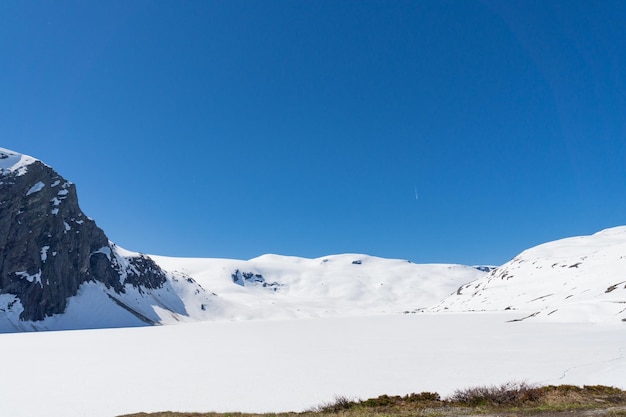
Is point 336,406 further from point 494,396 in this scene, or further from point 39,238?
point 39,238

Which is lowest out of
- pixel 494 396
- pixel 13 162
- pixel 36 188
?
pixel 494 396

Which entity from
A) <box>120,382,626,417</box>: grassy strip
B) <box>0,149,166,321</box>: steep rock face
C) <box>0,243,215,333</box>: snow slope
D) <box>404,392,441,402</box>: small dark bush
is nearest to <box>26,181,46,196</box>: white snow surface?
<box>0,149,166,321</box>: steep rock face

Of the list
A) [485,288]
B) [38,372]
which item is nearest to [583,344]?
[38,372]

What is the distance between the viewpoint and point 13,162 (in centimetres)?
15988

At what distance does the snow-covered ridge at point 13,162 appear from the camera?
155250 millimetres

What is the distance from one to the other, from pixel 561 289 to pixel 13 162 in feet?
710

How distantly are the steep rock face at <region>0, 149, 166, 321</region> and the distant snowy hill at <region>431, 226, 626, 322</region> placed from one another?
168 m

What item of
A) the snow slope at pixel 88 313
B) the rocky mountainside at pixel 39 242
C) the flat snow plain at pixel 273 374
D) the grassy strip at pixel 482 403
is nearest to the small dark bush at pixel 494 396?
the grassy strip at pixel 482 403

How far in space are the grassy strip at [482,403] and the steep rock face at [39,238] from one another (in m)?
162

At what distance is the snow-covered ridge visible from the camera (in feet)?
509

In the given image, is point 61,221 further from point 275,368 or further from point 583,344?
point 583,344

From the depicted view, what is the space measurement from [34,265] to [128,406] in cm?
16974

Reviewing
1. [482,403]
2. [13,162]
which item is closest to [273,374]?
[482,403]

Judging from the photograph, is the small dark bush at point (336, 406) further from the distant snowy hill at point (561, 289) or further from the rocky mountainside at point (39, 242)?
the rocky mountainside at point (39, 242)
